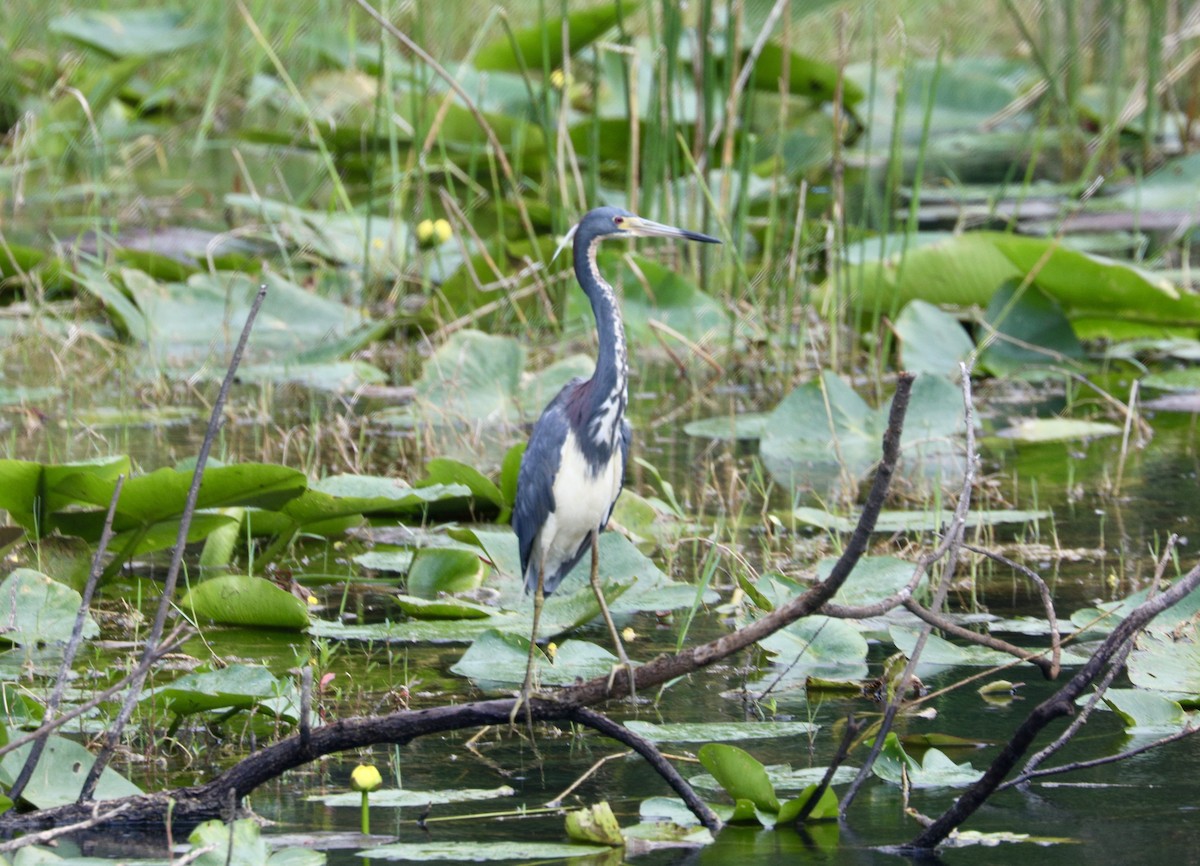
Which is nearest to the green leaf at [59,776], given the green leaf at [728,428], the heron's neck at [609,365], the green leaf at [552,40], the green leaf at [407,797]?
the green leaf at [407,797]

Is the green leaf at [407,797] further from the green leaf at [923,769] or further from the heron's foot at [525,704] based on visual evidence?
the green leaf at [923,769]

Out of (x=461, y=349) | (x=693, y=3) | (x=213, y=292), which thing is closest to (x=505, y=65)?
(x=693, y=3)

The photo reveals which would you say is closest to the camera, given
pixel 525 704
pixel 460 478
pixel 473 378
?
pixel 525 704

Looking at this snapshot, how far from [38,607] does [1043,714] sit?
183cm

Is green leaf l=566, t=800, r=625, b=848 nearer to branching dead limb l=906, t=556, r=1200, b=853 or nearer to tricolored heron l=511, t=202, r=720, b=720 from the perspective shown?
branching dead limb l=906, t=556, r=1200, b=853

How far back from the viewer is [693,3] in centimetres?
794

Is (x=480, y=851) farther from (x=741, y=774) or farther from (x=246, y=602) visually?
(x=246, y=602)

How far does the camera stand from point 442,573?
10.8 ft

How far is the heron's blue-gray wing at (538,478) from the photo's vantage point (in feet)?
9.14

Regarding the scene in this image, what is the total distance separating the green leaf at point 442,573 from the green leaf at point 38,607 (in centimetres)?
66

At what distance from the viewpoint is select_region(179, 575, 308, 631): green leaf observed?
2.97 meters

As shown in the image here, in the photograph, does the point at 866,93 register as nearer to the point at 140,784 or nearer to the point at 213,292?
the point at 213,292

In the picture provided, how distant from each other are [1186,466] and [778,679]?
7.06 ft

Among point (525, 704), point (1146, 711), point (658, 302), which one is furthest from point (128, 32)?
point (1146, 711)
